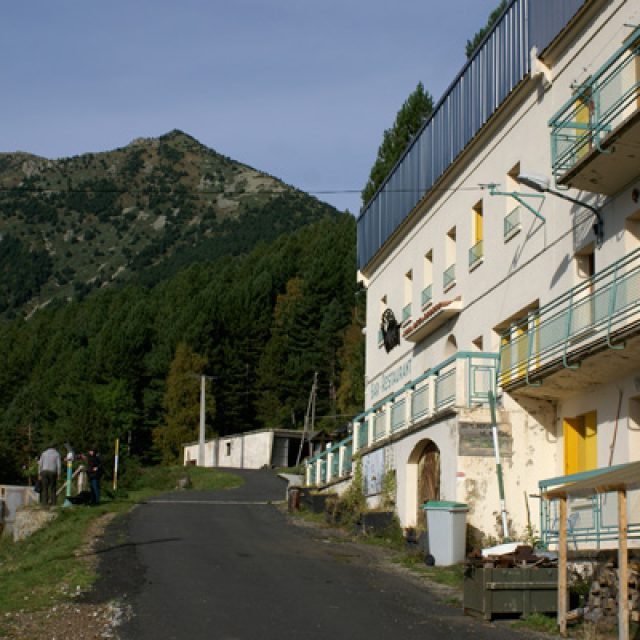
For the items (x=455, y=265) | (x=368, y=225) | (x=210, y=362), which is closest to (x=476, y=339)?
(x=455, y=265)

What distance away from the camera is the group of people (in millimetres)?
28734

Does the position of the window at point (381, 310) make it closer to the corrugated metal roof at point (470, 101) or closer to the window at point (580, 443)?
the corrugated metal roof at point (470, 101)

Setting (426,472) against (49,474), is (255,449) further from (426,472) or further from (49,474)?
(426,472)

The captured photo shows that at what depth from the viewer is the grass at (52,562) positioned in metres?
15.1

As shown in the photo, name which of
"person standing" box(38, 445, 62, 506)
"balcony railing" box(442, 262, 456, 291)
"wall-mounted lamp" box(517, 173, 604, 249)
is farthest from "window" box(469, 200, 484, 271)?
"person standing" box(38, 445, 62, 506)

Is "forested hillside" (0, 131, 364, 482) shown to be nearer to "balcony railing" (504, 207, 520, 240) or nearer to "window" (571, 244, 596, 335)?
"balcony railing" (504, 207, 520, 240)

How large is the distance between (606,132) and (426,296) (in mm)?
13201

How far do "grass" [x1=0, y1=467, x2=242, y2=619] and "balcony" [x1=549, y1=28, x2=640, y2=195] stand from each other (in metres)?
10.2

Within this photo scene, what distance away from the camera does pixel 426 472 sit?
906 inches

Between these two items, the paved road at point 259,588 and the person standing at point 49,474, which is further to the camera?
the person standing at point 49,474

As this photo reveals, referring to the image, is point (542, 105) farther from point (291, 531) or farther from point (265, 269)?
point (265, 269)

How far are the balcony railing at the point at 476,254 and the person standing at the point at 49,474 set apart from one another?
1192 cm

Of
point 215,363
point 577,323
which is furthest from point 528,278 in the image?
point 215,363

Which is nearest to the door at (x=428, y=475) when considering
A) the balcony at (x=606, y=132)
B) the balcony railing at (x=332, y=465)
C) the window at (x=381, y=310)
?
the balcony railing at (x=332, y=465)
